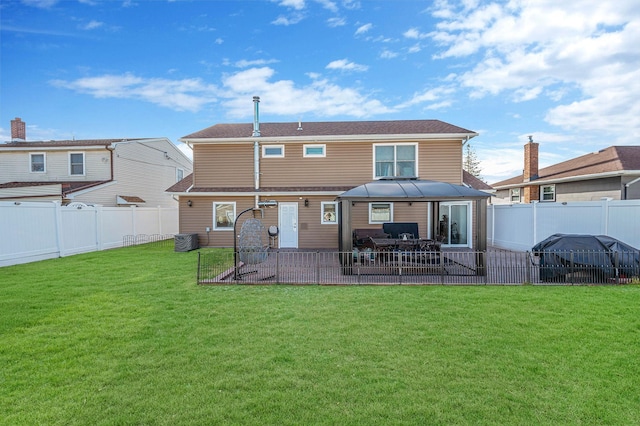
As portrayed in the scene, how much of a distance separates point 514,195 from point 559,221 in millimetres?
11963

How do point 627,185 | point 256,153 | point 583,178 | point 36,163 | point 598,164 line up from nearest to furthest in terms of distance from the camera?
1. point 627,185
2. point 256,153
3. point 583,178
4. point 598,164
5. point 36,163

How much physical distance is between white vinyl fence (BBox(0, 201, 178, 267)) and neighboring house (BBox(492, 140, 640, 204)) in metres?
24.4

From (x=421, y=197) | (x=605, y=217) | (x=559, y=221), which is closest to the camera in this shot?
(x=421, y=197)

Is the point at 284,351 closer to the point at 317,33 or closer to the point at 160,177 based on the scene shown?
the point at 317,33

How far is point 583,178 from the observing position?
15.8 m

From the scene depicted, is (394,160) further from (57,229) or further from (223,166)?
(57,229)

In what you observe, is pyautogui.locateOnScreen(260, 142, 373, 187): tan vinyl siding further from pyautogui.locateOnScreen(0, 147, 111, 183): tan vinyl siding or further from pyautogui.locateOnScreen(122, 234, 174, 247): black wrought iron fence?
pyautogui.locateOnScreen(0, 147, 111, 183): tan vinyl siding

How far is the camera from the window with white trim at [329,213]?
49.0ft

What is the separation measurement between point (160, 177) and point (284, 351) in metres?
23.1

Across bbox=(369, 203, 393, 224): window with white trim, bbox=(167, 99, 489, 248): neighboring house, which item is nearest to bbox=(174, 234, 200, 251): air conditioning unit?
bbox=(167, 99, 489, 248): neighboring house

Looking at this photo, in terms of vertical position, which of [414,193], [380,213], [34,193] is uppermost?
[34,193]

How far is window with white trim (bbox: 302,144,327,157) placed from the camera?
15141mm

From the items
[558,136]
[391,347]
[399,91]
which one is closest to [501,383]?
[391,347]

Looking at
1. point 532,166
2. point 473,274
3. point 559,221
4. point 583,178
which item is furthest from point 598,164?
point 473,274
